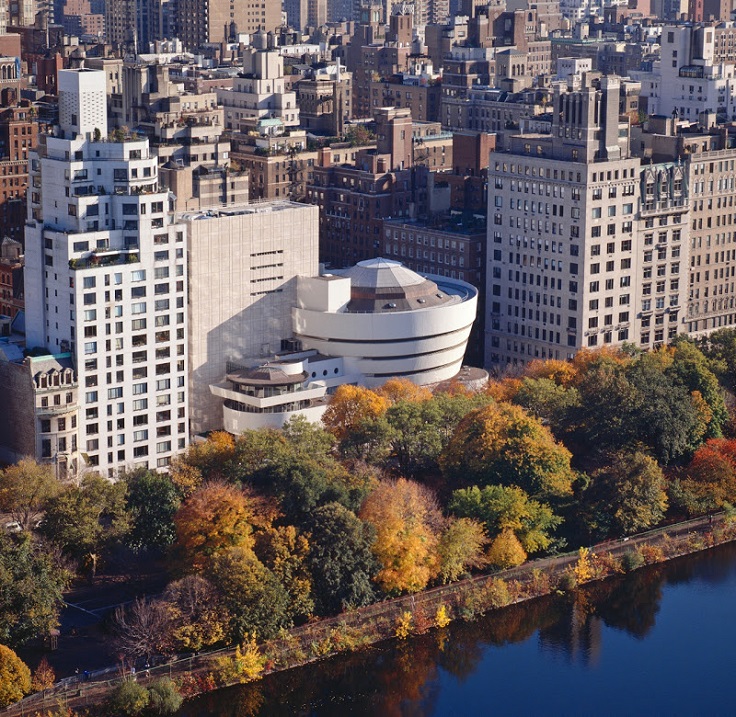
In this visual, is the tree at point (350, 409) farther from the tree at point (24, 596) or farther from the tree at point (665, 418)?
the tree at point (24, 596)

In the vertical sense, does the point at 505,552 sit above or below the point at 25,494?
below

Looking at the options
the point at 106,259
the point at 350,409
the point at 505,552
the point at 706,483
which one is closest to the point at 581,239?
the point at 706,483

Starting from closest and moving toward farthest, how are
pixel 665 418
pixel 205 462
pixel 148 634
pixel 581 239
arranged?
1. pixel 148 634
2. pixel 205 462
3. pixel 665 418
4. pixel 581 239

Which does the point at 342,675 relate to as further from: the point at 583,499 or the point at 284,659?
the point at 583,499

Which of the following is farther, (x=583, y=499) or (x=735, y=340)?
(x=735, y=340)

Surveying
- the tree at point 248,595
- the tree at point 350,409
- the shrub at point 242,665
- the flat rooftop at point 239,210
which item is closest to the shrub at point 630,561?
the tree at point 350,409

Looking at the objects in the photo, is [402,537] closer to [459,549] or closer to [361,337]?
[459,549]

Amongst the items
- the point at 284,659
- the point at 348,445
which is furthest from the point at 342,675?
the point at 348,445

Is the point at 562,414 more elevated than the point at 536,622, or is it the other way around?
the point at 562,414
